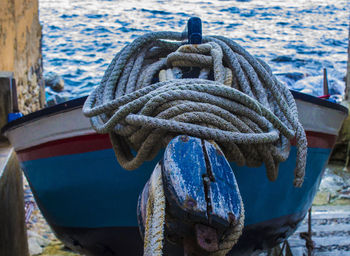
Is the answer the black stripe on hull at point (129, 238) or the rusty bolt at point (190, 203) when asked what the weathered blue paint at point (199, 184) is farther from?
the black stripe on hull at point (129, 238)

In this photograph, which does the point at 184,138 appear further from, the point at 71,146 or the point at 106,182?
the point at 71,146

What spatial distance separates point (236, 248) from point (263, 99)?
113 cm

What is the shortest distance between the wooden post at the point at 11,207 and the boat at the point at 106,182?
148 mm

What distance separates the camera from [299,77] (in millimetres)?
10586

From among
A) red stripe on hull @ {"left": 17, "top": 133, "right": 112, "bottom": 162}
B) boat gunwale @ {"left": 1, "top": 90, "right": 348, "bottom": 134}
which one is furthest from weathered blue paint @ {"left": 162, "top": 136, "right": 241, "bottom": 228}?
boat gunwale @ {"left": 1, "top": 90, "right": 348, "bottom": 134}

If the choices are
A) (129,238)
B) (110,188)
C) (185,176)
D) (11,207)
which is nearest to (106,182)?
(110,188)

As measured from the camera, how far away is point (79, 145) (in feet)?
8.28

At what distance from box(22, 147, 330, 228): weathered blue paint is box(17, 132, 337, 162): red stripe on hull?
0.03 metres

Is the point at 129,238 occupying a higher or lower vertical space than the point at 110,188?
lower

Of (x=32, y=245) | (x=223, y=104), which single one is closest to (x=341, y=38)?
(x=32, y=245)

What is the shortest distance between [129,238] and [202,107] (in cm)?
137

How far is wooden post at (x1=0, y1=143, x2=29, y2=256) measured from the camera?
262 centimetres

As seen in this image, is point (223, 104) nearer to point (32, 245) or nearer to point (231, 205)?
point (231, 205)

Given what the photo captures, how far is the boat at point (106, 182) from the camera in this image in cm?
247
